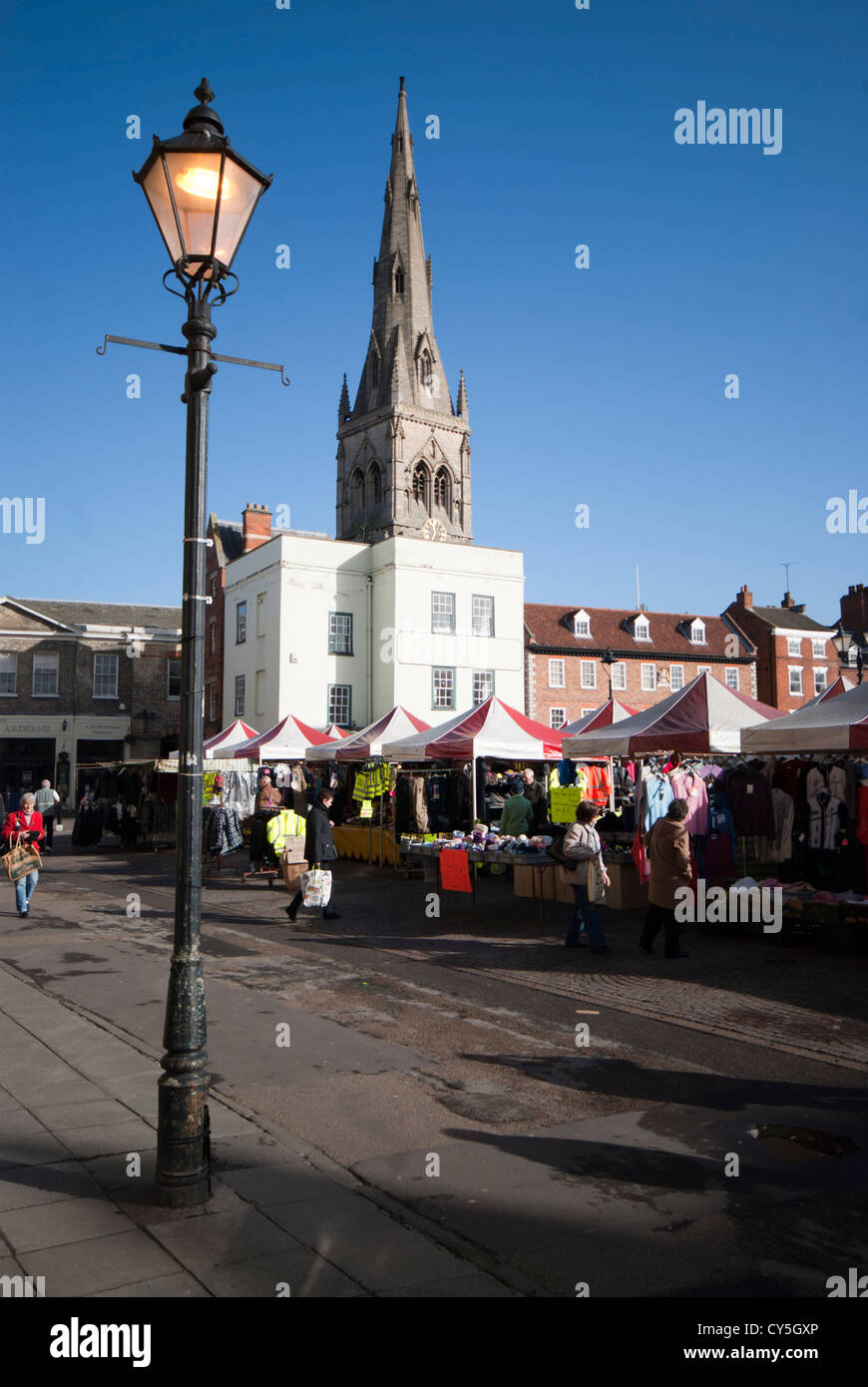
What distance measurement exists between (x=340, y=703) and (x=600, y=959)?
32.7 meters

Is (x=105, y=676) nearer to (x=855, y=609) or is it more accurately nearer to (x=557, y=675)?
(x=557, y=675)

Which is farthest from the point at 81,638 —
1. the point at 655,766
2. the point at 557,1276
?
the point at 557,1276

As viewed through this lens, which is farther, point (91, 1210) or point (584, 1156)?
point (584, 1156)

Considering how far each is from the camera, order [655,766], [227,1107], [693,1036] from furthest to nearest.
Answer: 1. [655,766]
2. [693,1036]
3. [227,1107]

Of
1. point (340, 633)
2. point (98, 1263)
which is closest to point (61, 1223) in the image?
point (98, 1263)

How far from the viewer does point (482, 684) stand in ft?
147

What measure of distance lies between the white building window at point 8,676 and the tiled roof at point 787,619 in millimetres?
43609

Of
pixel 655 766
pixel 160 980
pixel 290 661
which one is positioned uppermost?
pixel 290 661

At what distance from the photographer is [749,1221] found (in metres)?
4.52

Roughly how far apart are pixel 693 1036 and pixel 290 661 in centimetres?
3545

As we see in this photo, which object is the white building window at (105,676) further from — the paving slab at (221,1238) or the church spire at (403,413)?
the paving slab at (221,1238)

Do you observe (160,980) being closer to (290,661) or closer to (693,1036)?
(693,1036)
